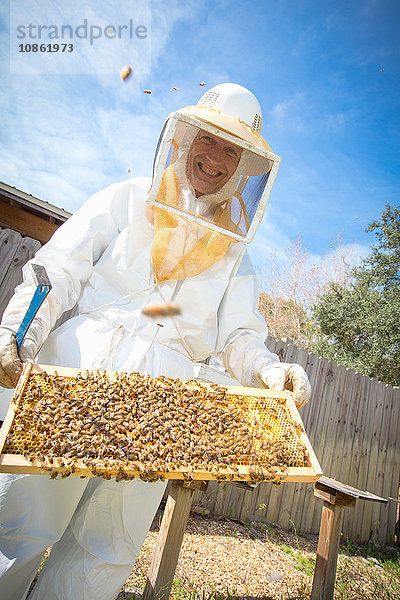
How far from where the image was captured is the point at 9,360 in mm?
1845

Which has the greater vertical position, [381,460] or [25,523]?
[381,460]

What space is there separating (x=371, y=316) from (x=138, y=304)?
13.7 metres

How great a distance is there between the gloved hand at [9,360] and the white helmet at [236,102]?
7.37ft

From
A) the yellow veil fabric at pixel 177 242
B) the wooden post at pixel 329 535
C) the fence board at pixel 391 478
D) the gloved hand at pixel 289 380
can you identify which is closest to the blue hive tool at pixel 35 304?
the yellow veil fabric at pixel 177 242

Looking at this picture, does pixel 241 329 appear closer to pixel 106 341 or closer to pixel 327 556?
pixel 106 341

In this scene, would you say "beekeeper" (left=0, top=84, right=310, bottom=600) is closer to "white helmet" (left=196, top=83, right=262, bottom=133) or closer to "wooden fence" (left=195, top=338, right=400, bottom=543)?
"white helmet" (left=196, top=83, right=262, bottom=133)

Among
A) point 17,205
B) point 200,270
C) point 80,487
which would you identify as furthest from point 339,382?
point 17,205

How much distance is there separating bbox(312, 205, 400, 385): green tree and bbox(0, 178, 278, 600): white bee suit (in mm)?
12615

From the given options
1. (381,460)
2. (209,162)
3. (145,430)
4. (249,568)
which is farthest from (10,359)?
(381,460)

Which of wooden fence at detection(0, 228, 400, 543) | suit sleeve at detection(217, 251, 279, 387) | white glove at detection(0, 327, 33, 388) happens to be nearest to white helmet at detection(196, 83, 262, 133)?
suit sleeve at detection(217, 251, 279, 387)

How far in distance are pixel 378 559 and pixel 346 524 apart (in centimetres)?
71

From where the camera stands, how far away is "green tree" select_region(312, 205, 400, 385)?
44.6 ft

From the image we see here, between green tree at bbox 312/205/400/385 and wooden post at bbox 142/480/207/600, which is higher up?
green tree at bbox 312/205/400/385

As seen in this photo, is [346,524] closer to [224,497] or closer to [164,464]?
[224,497]
